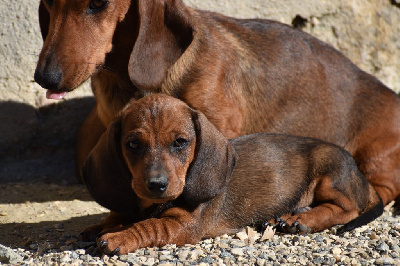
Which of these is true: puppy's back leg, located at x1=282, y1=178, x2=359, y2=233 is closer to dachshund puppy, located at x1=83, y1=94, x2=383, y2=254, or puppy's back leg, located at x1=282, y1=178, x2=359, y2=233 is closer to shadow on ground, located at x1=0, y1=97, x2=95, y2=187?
dachshund puppy, located at x1=83, y1=94, x2=383, y2=254

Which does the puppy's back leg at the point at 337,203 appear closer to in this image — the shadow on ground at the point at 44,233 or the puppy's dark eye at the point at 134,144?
the puppy's dark eye at the point at 134,144

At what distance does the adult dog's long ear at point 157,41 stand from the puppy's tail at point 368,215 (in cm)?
184

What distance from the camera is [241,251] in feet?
15.1

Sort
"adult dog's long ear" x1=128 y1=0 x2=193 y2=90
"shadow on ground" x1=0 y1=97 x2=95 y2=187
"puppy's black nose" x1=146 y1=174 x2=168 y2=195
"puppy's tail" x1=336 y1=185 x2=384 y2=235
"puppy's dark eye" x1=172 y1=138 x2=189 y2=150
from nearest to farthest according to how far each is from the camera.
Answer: "puppy's black nose" x1=146 y1=174 x2=168 y2=195, "puppy's dark eye" x1=172 y1=138 x2=189 y2=150, "puppy's tail" x1=336 y1=185 x2=384 y2=235, "adult dog's long ear" x1=128 y1=0 x2=193 y2=90, "shadow on ground" x1=0 y1=97 x2=95 y2=187

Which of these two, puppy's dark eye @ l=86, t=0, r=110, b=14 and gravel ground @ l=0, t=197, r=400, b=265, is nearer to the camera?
gravel ground @ l=0, t=197, r=400, b=265

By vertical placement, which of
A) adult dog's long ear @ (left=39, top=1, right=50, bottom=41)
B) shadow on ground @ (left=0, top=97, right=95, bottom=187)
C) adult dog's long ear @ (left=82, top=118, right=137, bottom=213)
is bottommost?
shadow on ground @ (left=0, top=97, right=95, bottom=187)

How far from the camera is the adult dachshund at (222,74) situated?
509cm

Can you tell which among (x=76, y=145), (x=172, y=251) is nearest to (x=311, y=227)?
(x=172, y=251)

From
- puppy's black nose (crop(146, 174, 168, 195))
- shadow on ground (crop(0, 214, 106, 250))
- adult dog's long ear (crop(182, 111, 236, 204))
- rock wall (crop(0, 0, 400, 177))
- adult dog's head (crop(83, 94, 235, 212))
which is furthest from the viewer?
rock wall (crop(0, 0, 400, 177))

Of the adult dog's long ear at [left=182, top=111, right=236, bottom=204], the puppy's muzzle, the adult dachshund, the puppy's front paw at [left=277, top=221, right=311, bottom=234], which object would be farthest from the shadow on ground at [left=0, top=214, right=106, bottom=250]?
the puppy's front paw at [left=277, top=221, right=311, bottom=234]

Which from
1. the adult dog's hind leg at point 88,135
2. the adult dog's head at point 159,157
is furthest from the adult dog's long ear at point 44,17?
the adult dog's head at point 159,157

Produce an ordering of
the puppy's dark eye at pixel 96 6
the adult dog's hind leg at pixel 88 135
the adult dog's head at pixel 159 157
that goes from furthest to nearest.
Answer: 1. the adult dog's hind leg at pixel 88 135
2. the puppy's dark eye at pixel 96 6
3. the adult dog's head at pixel 159 157

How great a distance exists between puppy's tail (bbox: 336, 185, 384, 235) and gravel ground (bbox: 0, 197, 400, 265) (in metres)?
0.06

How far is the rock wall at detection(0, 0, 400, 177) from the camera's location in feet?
22.4
